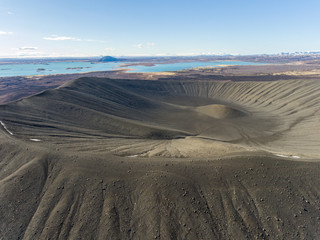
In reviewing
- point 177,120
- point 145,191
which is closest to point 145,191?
point 145,191

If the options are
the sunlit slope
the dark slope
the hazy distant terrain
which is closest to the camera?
the dark slope

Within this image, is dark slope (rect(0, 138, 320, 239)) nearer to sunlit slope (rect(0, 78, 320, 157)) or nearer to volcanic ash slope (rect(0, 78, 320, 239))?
volcanic ash slope (rect(0, 78, 320, 239))

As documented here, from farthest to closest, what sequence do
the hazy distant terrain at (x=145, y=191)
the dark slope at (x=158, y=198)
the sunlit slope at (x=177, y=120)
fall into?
1. the sunlit slope at (x=177, y=120)
2. the hazy distant terrain at (x=145, y=191)
3. the dark slope at (x=158, y=198)

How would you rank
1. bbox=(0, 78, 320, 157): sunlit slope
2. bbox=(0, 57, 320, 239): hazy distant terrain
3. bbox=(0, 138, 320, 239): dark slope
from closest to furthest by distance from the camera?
1. bbox=(0, 138, 320, 239): dark slope
2. bbox=(0, 57, 320, 239): hazy distant terrain
3. bbox=(0, 78, 320, 157): sunlit slope

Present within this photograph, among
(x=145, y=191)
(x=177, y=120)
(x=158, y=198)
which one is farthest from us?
(x=177, y=120)

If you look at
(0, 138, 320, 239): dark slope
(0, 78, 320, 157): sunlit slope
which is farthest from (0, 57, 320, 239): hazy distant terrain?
(0, 78, 320, 157): sunlit slope

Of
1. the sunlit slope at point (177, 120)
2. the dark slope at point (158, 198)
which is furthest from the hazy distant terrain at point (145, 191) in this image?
the sunlit slope at point (177, 120)

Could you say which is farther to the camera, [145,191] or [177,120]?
[177,120]

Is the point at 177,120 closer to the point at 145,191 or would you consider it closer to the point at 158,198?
the point at 145,191

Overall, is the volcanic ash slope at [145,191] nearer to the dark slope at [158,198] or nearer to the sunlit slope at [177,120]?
the dark slope at [158,198]

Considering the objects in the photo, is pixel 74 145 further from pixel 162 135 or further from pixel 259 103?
pixel 259 103
